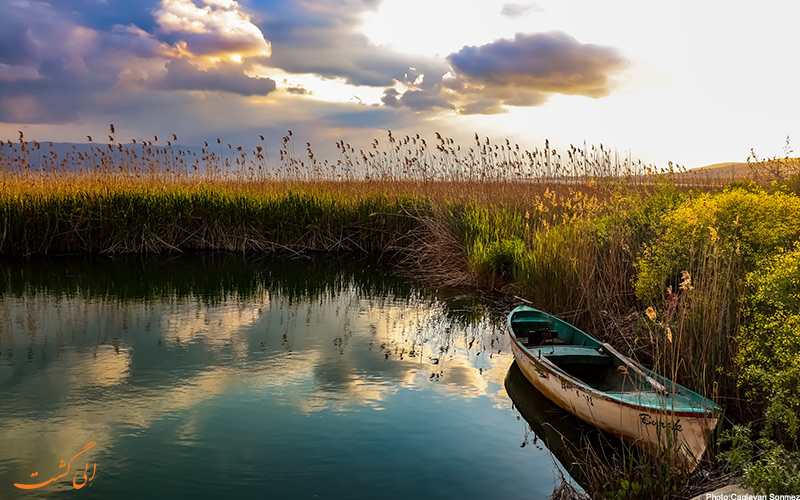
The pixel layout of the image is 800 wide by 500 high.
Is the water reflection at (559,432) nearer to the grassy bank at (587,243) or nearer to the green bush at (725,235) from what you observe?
the grassy bank at (587,243)

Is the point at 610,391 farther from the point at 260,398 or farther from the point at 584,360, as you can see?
the point at 260,398

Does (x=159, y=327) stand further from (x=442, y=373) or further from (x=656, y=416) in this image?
(x=656, y=416)

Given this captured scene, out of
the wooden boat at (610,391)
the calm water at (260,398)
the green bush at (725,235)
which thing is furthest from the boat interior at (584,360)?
the green bush at (725,235)

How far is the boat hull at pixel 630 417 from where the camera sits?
4199mm

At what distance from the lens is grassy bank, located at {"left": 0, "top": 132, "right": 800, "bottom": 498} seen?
14.3 feet

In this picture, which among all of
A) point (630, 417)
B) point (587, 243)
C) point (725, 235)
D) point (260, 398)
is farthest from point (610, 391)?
point (260, 398)

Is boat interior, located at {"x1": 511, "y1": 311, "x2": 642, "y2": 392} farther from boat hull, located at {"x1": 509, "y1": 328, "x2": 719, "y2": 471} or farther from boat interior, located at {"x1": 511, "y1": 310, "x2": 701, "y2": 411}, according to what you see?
boat hull, located at {"x1": 509, "y1": 328, "x2": 719, "y2": 471}

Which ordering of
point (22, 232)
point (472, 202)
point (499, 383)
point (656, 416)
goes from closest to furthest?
point (656, 416), point (499, 383), point (472, 202), point (22, 232)

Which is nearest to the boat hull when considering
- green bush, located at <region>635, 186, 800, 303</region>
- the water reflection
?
the water reflection

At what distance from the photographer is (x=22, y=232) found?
15414 mm

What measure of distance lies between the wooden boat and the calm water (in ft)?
1.70

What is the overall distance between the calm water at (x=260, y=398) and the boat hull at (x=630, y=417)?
1.48 feet

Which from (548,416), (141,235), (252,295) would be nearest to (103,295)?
(252,295)

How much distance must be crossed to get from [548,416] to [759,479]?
2.69 meters
